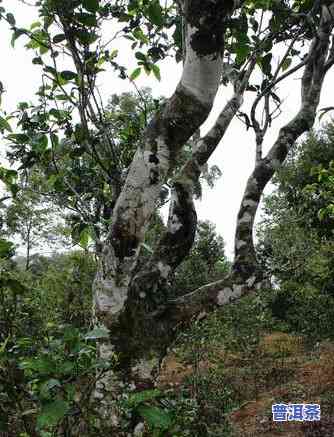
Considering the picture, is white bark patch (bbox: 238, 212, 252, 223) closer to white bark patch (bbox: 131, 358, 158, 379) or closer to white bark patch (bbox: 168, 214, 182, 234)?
white bark patch (bbox: 168, 214, 182, 234)

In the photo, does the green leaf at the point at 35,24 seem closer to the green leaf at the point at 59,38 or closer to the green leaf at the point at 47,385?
the green leaf at the point at 59,38

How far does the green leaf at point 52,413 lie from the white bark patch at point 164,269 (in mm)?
1190

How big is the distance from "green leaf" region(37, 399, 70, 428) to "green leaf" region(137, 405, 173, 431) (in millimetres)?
193

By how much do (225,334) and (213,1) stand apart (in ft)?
26.3

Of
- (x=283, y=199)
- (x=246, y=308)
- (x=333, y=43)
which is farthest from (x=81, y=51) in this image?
(x=283, y=199)

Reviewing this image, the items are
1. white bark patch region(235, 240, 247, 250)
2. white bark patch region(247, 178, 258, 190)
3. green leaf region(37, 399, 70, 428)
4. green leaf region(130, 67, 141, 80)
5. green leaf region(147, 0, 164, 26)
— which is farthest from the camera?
green leaf region(130, 67, 141, 80)

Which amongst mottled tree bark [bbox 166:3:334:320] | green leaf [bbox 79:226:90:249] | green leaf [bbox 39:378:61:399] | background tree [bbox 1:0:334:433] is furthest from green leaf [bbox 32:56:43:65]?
green leaf [bbox 39:378:61:399]

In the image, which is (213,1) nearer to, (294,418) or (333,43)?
(333,43)

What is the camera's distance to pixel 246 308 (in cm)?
1012

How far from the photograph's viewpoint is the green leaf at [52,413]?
0.97m

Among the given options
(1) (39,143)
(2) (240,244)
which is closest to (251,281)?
(2) (240,244)

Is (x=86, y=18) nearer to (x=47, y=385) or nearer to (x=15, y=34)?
(x=15, y=34)

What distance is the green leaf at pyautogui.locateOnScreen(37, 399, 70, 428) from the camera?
972 mm

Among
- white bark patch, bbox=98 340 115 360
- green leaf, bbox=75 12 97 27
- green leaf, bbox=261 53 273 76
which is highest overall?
green leaf, bbox=261 53 273 76
